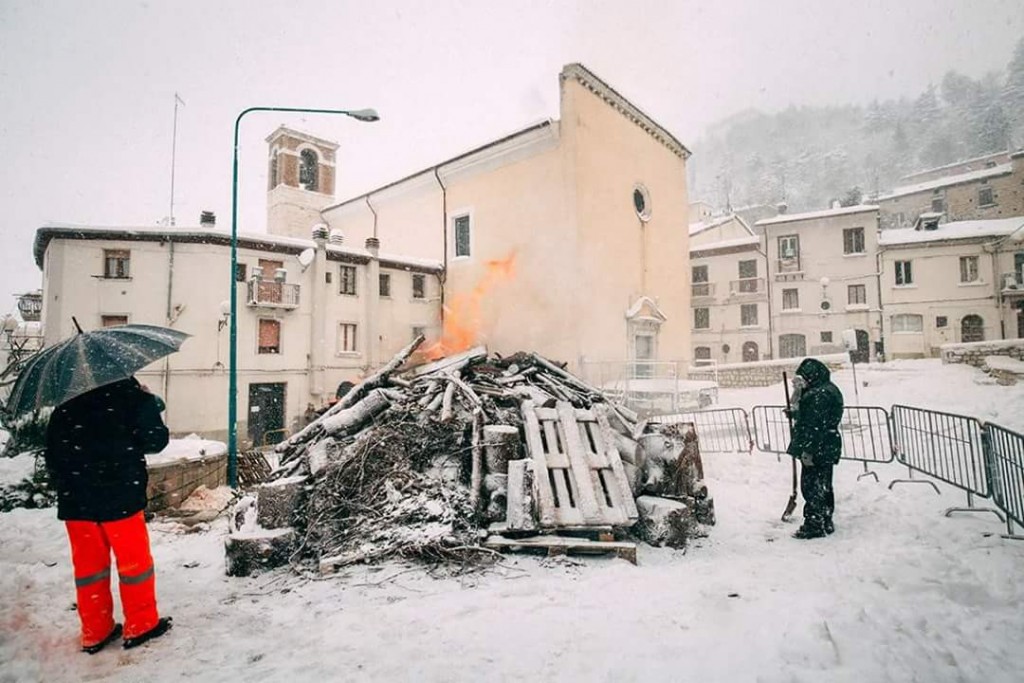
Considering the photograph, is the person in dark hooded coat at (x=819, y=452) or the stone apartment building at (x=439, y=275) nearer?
the person in dark hooded coat at (x=819, y=452)

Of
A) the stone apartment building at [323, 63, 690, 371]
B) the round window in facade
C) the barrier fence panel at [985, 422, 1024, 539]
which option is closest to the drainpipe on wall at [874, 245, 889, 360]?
the stone apartment building at [323, 63, 690, 371]

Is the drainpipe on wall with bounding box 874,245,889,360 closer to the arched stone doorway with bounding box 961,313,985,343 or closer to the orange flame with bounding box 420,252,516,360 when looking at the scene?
the arched stone doorway with bounding box 961,313,985,343

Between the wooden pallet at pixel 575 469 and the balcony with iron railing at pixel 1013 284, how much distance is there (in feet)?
60.2

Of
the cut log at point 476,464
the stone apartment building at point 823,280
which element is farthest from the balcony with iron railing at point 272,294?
the stone apartment building at point 823,280

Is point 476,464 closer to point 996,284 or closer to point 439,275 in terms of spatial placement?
point 439,275

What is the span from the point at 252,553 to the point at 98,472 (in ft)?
5.65

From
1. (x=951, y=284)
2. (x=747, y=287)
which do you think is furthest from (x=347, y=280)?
(x=951, y=284)

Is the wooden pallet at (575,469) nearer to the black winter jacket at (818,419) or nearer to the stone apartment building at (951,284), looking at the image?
the black winter jacket at (818,419)

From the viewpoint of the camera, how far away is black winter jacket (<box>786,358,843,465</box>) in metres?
4.94

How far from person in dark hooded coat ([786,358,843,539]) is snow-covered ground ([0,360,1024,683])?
9.1 inches

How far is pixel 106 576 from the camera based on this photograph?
120 inches

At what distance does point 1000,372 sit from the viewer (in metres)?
13.0

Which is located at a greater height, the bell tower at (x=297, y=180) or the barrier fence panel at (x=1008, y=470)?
the bell tower at (x=297, y=180)

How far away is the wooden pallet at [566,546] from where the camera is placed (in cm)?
429
